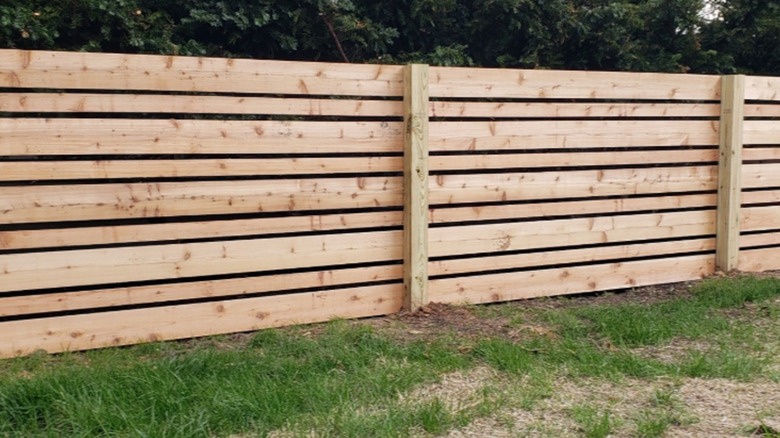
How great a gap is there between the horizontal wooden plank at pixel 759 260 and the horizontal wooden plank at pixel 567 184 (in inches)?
29.2

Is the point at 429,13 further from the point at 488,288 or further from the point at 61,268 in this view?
the point at 61,268

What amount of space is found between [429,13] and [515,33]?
3.05ft

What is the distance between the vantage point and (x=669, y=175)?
613 cm

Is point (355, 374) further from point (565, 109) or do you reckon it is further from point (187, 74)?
point (565, 109)

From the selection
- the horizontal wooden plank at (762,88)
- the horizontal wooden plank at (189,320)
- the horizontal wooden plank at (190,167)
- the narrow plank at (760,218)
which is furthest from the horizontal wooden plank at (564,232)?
the horizontal wooden plank at (762,88)

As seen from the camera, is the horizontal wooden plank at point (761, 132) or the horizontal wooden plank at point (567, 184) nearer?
the horizontal wooden plank at point (567, 184)

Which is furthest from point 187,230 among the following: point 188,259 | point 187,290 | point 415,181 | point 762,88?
point 762,88

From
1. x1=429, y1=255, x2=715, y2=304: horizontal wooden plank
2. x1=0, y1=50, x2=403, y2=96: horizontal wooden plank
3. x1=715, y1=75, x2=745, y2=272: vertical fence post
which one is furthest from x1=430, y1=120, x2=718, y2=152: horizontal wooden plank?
x1=429, y1=255, x2=715, y2=304: horizontal wooden plank

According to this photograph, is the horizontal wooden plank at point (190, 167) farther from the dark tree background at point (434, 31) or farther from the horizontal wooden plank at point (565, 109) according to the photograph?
the dark tree background at point (434, 31)

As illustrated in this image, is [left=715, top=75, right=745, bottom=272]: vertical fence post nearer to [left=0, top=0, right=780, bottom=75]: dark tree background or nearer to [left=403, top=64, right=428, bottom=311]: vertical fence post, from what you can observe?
[left=0, top=0, right=780, bottom=75]: dark tree background

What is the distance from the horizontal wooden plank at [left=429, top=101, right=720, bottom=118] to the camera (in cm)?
534

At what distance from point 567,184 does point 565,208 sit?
0.62ft

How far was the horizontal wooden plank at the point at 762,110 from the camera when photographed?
21.1 ft

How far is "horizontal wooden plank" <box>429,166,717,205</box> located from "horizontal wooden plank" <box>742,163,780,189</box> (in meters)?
0.32
